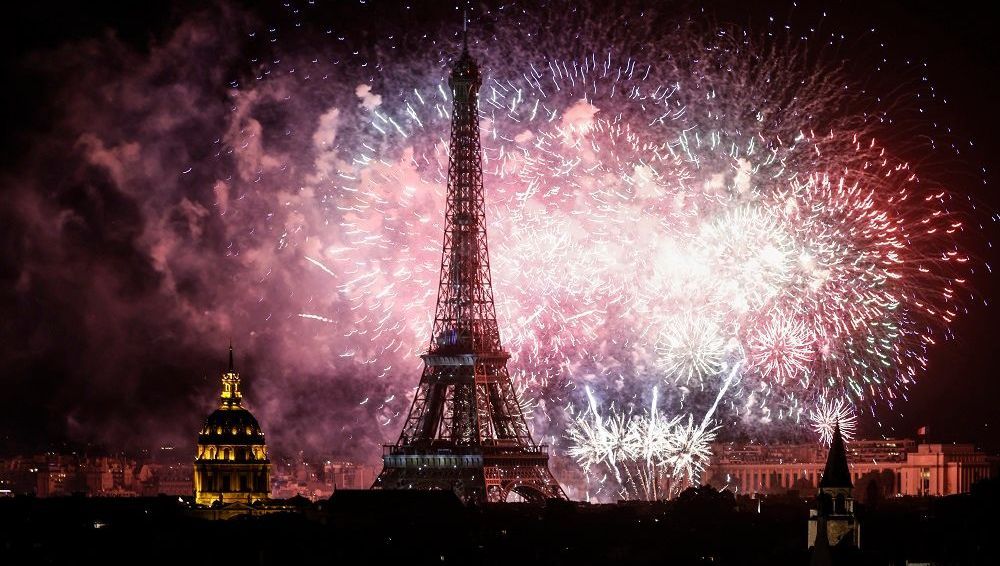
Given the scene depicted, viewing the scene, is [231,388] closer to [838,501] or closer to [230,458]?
[230,458]

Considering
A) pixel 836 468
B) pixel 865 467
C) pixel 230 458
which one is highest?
pixel 836 468

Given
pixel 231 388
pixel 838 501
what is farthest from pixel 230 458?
pixel 838 501

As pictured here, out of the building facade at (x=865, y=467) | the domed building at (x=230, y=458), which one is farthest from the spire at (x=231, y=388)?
the building facade at (x=865, y=467)

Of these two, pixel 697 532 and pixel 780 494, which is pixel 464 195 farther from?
pixel 780 494

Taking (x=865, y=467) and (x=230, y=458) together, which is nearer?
(x=230, y=458)

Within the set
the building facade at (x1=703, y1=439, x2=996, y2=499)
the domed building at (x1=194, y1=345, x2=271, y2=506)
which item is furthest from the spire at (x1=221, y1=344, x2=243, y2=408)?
the building facade at (x1=703, y1=439, x2=996, y2=499)

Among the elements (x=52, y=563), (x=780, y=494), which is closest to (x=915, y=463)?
(x=780, y=494)

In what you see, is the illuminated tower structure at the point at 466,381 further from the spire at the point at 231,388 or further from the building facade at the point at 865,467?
the building facade at the point at 865,467
